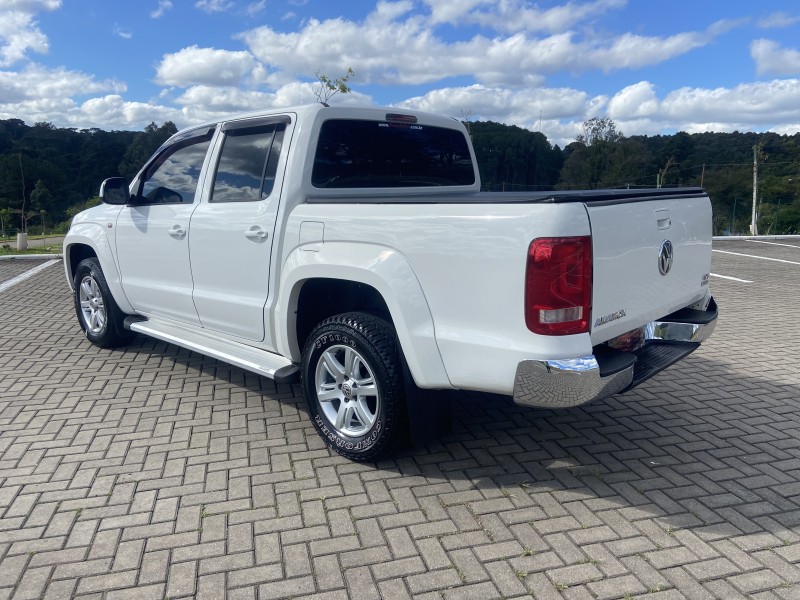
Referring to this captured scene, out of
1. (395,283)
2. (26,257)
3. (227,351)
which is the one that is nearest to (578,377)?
(395,283)

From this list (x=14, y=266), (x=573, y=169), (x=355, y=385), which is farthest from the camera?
(x=573, y=169)

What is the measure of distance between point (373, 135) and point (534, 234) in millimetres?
1971

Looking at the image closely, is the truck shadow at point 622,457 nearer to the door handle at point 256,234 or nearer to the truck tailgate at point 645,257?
the truck tailgate at point 645,257

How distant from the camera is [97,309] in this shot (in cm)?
617

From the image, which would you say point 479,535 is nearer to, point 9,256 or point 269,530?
point 269,530

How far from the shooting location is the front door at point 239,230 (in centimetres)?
403

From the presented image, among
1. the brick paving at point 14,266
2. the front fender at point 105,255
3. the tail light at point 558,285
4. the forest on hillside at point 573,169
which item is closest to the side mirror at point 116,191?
the front fender at point 105,255

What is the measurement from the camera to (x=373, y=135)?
438cm

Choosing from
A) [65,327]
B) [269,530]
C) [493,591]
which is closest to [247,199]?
[269,530]

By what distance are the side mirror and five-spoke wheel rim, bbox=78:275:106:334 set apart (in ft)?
3.54

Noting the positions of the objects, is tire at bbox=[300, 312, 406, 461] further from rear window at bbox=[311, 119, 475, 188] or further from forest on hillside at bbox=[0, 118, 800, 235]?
forest on hillside at bbox=[0, 118, 800, 235]

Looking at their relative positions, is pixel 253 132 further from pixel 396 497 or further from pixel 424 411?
pixel 396 497

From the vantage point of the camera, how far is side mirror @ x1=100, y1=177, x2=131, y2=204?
5230mm

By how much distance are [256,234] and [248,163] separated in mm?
585
